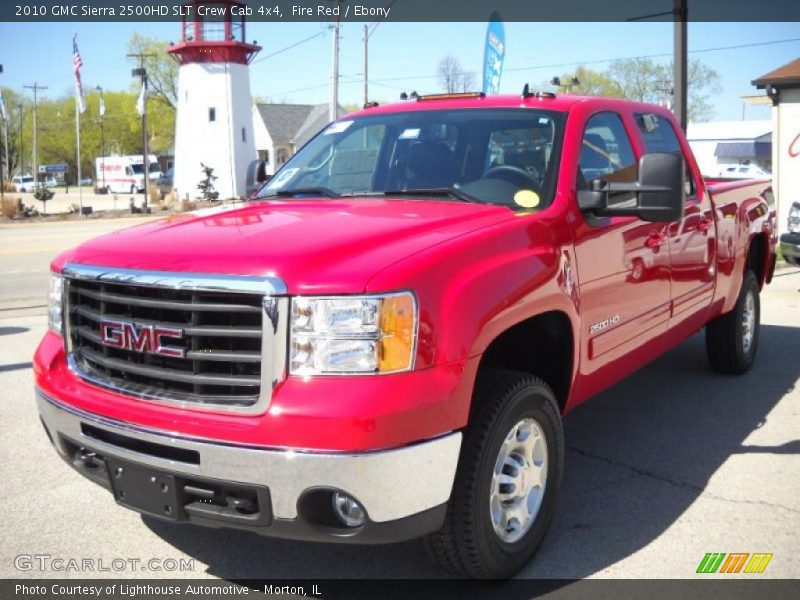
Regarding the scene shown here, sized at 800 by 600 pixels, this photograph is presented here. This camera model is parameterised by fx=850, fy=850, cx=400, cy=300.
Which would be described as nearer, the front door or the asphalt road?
the asphalt road

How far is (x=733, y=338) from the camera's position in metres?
6.36

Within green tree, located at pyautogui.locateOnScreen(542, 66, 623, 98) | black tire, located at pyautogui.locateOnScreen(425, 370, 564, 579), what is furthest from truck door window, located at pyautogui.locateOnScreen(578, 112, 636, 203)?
green tree, located at pyautogui.locateOnScreen(542, 66, 623, 98)

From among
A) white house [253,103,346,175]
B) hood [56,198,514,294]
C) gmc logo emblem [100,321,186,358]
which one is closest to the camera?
hood [56,198,514,294]

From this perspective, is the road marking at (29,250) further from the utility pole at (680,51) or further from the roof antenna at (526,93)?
the roof antenna at (526,93)

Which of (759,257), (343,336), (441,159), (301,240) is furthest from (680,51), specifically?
(343,336)

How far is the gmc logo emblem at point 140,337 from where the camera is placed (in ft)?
9.73

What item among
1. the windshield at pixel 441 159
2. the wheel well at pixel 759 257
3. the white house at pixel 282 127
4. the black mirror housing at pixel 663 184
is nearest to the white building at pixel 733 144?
the white house at pixel 282 127

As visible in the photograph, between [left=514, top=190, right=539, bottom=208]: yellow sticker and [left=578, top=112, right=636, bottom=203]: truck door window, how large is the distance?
0.97ft

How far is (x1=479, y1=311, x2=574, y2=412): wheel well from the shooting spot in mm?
3693

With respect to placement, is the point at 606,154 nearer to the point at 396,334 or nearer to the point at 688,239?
the point at 688,239

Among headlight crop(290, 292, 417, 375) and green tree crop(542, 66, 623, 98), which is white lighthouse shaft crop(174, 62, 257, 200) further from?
headlight crop(290, 292, 417, 375)

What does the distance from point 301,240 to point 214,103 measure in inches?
1807

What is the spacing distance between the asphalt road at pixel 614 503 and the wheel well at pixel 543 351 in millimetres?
692

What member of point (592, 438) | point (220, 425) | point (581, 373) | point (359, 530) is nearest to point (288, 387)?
point (220, 425)
